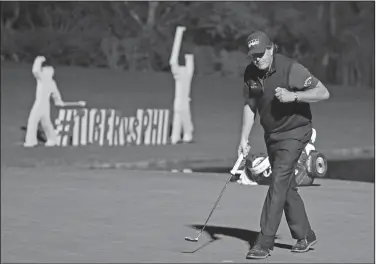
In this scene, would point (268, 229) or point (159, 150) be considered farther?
point (159, 150)

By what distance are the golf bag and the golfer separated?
506 cm

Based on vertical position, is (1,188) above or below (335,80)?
below

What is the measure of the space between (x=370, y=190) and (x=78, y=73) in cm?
2758

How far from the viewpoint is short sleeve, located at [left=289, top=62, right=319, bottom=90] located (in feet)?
30.3

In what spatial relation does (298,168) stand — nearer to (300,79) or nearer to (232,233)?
(232,233)

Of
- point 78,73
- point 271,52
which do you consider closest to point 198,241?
point 271,52

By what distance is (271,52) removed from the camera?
9211 mm

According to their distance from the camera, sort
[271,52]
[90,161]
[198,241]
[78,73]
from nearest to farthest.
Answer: [271,52], [198,241], [90,161], [78,73]

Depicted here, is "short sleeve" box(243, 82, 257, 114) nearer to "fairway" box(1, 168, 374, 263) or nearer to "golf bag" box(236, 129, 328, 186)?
"fairway" box(1, 168, 374, 263)

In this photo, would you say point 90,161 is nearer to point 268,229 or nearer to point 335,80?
point 268,229

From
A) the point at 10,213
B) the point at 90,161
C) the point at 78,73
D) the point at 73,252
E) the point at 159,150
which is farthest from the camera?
the point at 78,73

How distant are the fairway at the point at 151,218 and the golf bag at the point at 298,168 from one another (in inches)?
7.5

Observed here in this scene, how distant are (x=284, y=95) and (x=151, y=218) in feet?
11.9

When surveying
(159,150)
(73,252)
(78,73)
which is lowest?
(73,252)
